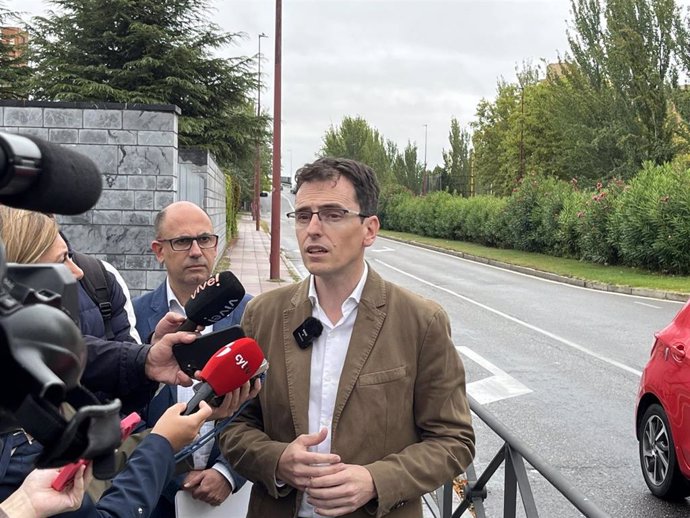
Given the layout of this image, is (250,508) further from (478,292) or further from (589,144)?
(589,144)

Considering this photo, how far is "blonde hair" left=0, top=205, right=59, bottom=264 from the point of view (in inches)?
74.7

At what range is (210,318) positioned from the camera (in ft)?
7.47

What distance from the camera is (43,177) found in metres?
0.91

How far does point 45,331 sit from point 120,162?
709 cm

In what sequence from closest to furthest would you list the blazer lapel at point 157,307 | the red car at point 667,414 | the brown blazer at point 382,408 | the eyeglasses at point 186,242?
the brown blazer at point 382,408
the blazer lapel at point 157,307
the eyeglasses at point 186,242
the red car at point 667,414

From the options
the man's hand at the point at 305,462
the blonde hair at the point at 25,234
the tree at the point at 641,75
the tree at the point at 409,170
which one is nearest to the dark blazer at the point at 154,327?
the man's hand at the point at 305,462

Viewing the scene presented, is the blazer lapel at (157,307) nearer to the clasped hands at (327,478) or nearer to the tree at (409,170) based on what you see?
the clasped hands at (327,478)

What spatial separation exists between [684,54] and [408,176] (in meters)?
47.0

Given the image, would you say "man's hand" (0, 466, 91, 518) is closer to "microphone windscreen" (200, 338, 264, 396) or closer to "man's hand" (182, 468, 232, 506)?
"microphone windscreen" (200, 338, 264, 396)

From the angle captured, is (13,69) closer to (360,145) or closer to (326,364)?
(326,364)

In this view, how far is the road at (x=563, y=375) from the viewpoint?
17.3 feet

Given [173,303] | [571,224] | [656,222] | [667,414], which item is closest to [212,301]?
[173,303]

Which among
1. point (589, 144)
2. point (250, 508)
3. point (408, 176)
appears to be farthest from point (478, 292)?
point (408, 176)

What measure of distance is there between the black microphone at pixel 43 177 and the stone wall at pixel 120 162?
6734mm
